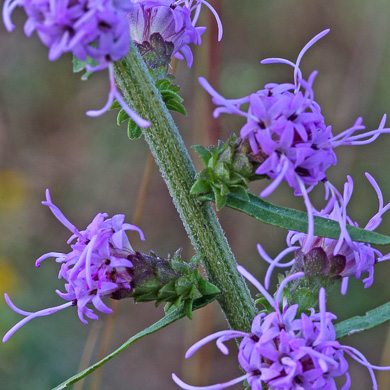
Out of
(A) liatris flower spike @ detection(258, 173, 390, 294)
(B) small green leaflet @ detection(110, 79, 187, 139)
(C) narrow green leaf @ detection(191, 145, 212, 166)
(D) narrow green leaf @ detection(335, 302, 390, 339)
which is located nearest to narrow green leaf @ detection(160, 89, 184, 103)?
(B) small green leaflet @ detection(110, 79, 187, 139)

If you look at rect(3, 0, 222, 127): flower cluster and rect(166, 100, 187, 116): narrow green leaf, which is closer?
rect(3, 0, 222, 127): flower cluster

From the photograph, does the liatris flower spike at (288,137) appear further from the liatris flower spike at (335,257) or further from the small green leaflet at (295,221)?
the liatris flower spike at (335,257)

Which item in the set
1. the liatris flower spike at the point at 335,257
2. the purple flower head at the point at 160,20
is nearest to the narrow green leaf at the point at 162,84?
the purple flower head at the point at 160,20

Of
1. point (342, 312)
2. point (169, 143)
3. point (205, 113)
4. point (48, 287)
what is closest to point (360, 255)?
point (169, 143)

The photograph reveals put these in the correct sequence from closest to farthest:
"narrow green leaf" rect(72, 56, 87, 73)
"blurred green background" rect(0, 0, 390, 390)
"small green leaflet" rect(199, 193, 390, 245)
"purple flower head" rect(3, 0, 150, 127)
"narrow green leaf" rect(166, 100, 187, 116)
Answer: "purple flower head" rect(3, 0, 150, 127) < "narrow green leaf" rect(72, 56, 87, 73) < "small green leaflet" rect(199, 193, 390, 245) < "narrow green leaf" rect(166, 100, 187, 116) < "blurred green background" rect(0, 0, 390, 390)

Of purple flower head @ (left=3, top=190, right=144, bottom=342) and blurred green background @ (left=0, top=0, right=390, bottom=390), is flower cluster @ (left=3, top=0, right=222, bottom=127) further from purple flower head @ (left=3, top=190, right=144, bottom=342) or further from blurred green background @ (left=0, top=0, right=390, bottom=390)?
blurred green background @ (left=0, top=0, right=390, bottom=390)

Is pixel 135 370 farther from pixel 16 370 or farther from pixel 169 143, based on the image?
pixel 169 143
